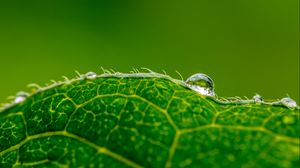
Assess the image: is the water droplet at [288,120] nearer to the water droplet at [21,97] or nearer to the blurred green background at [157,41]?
the water droplet at [21,97]

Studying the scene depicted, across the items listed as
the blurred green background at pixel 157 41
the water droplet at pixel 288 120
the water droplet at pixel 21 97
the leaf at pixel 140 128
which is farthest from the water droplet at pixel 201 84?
the blurred green background at pixel 157 41

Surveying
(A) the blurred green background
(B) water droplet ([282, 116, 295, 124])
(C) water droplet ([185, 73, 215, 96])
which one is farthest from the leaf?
(A) the blurred green background

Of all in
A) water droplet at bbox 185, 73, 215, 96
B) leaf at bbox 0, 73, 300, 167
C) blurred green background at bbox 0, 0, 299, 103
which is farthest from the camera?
blurred green background at bbox 0, 0, 299, 103

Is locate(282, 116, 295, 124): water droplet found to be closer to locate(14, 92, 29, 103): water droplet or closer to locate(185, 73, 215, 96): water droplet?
locate(185, 73, 215, 96): water droplet

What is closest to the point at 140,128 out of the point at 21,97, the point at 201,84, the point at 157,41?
the point at 201,84

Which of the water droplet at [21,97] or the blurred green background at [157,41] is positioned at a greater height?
the blurred green background at [157,41]

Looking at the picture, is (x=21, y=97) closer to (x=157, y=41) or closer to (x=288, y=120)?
(x=288, y=120)

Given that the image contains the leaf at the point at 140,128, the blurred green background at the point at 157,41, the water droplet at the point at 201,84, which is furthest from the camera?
the blurred green background at the point at 157,41
